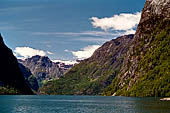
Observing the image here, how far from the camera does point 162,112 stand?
3760 inches

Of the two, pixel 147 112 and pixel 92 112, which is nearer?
pixel 147 112

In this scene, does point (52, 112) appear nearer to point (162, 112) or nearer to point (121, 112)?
point (121, 112)

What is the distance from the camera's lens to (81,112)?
4250 inches

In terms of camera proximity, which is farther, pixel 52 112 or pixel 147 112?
pixel 52 112

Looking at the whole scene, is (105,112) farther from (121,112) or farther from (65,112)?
(65,112)

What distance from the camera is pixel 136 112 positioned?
100812 mm

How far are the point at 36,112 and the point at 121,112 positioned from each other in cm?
3282

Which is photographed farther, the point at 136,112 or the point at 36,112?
the point at 36,112

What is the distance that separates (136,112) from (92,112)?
17.3 meters

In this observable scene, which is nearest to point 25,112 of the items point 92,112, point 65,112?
point 65,112

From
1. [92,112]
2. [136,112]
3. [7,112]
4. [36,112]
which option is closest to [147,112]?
[136,112]

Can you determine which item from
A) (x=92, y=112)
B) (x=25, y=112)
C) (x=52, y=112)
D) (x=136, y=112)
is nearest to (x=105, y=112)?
(x=92, y=112)

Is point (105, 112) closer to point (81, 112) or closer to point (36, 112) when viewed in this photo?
point (81, 112)

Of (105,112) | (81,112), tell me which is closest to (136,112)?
(105,112)
